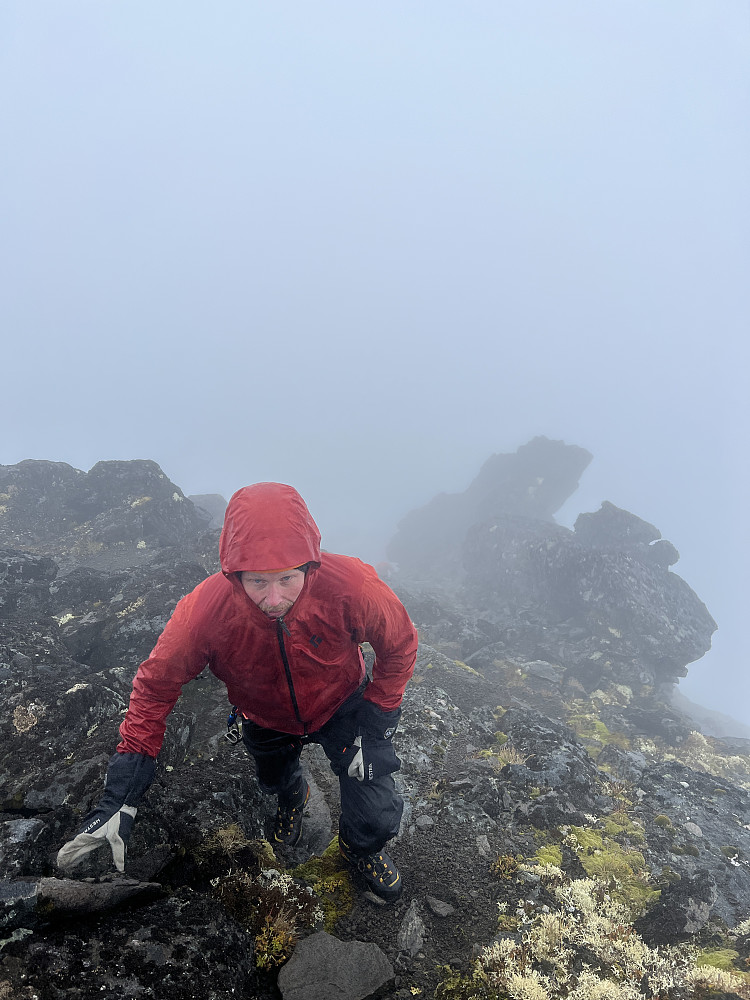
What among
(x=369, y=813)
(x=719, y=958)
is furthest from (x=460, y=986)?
(x=719, y=958)

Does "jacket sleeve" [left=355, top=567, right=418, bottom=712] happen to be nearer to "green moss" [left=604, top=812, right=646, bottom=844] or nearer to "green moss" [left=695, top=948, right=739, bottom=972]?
"green moss" [left=695, top=948, right=739, bottom=972]

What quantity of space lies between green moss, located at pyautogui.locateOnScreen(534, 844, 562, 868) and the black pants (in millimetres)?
3167

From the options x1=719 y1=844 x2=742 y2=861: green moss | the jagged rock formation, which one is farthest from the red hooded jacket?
the jagged rock formation

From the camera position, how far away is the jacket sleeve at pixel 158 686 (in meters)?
4.21

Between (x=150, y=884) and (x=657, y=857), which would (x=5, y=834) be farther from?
(x=657, y=857)

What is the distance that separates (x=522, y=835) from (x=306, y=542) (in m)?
7.42

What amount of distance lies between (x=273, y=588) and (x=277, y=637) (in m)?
0.79

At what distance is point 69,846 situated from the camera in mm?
3969

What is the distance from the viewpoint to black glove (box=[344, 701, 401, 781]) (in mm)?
5266

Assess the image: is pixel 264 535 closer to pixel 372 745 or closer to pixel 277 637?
pixel 277 637

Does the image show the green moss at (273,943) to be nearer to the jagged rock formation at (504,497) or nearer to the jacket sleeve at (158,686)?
the jacket sleeve at (158,686)

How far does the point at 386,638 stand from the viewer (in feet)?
16.1

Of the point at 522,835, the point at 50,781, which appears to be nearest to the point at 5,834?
the point at 50,781

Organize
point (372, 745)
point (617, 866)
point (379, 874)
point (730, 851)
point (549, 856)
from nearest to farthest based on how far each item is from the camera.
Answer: point (372, 745), point (379, 874), point (617, 866), point (549, 856), point (730, 851)
